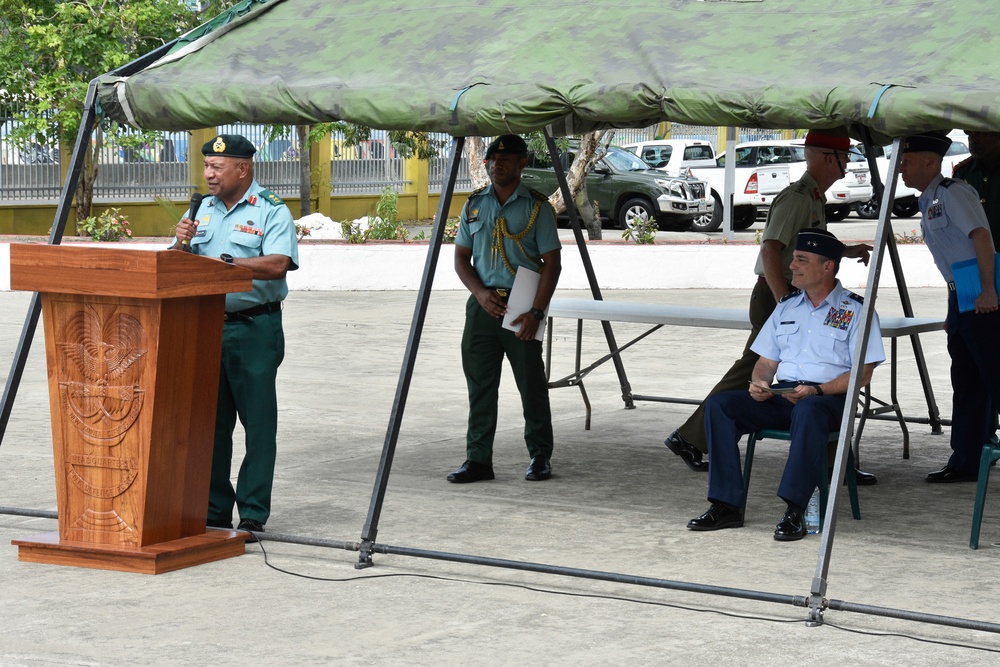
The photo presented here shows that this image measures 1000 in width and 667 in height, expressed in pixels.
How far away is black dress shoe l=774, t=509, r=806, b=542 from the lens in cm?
701

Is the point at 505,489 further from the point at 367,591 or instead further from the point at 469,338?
the point at 367,591

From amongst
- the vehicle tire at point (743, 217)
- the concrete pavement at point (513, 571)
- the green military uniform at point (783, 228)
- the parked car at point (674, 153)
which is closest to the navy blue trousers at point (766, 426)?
the concrete pavement at point (513, 571)

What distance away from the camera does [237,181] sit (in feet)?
22.4

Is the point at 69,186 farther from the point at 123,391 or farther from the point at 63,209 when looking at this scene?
the point at 123,391

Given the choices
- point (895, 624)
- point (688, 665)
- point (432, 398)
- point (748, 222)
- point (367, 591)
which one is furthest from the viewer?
point (748, 222)

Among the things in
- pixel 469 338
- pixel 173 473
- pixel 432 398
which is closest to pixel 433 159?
pixel 432 398

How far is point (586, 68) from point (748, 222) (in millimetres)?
24176

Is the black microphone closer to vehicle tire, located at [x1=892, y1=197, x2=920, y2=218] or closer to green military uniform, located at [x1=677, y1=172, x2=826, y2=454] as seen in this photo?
green military uniform, located at [x1=677, y1=172, x2=826, y2=454]

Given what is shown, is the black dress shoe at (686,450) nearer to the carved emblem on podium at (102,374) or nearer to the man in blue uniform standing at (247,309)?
the man in blue uniform standing at (247,309)

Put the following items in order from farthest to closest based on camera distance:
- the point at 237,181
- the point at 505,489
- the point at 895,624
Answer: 1. the point at 505,489
2. the point at 237,181
3. the point at 895,624

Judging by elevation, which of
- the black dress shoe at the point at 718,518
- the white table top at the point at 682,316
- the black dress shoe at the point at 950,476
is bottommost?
the black dress shoe at the point at 718,518

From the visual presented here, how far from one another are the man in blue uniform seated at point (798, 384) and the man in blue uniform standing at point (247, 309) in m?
2.06

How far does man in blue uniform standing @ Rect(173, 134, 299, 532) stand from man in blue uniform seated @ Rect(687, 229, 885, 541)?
2061mm

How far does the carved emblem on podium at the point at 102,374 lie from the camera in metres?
6.24
